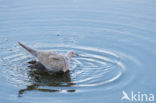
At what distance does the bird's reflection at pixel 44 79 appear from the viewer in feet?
29.3

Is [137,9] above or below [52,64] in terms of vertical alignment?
above

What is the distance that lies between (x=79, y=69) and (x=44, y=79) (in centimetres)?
95

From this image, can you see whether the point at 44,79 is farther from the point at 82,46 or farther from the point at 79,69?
the point at 82,46

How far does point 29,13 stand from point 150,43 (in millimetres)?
4534

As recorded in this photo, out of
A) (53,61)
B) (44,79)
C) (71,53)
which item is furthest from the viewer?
(71,53)

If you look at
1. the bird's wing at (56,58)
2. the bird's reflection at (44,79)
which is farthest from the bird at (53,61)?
the bird's reflection at (44,79)

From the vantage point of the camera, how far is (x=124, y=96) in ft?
28.0

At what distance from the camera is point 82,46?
11.2 metres

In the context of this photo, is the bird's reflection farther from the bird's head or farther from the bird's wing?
the bird's head

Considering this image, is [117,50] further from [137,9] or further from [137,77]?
[137,9]

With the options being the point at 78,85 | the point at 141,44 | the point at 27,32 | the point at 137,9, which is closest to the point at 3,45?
the point at 27,32

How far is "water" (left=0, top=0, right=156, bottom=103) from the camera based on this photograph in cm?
880

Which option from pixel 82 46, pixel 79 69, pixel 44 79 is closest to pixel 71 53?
pixel 79 69

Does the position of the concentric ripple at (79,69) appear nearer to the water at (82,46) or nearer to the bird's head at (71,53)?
the water at (82,46)
